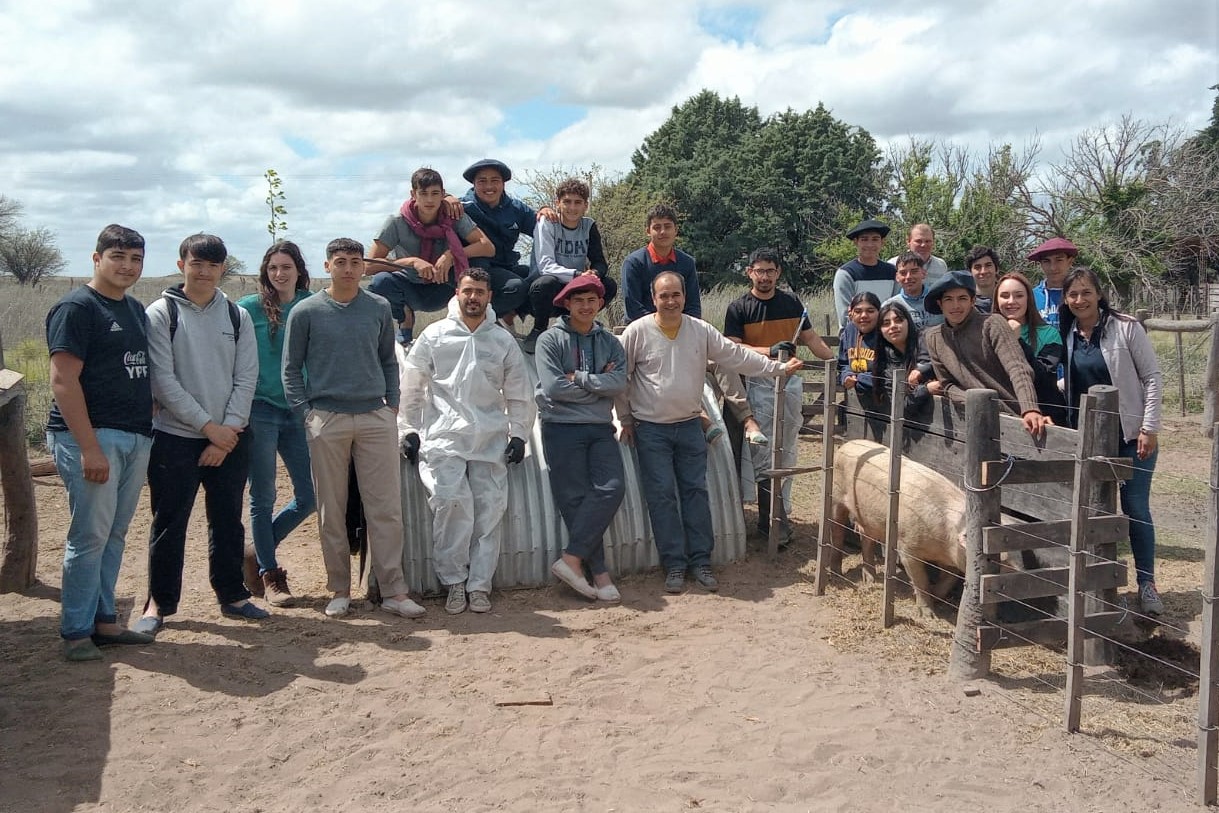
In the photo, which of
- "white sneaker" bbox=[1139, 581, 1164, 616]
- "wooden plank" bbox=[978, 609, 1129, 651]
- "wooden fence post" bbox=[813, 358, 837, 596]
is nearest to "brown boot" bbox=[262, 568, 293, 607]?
"wooden fence post" bbox=[813, 358, 837, 596]

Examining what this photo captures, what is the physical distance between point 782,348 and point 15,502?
5.38 metres

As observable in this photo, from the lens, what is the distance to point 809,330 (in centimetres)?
726

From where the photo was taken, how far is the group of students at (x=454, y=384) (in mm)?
5086

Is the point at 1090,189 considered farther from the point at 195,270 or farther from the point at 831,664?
the point at 195,270

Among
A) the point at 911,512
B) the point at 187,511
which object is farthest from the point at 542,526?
the point at 911,512

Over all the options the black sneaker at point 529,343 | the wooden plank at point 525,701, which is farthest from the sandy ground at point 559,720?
the black sneaker at point 529,343

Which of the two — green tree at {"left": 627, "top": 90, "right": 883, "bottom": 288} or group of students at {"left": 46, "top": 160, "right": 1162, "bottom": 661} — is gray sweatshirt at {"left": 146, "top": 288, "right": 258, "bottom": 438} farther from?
green tree at {"left": 627, "top": 90, "right": 883, "bottom": 288}

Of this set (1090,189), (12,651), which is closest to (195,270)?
(12,651)

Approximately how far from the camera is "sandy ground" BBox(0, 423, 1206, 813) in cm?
393

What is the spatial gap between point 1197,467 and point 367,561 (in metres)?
8.68

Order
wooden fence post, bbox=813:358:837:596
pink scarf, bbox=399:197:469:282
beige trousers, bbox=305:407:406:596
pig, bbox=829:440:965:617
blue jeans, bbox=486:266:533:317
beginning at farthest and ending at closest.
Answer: blue jeans, bbox=486:266:533:317 < pink scarf, bbox=399:197:469:282 < wooden fence post, bbox=813:358:837:596 < pig, bbox=829:440:965:617 < beige trousers, bbox=305:407:406:596

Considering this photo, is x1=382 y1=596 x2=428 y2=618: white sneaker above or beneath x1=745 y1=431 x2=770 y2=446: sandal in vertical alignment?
beneath

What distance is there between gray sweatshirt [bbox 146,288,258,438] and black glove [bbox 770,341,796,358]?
11.5ft

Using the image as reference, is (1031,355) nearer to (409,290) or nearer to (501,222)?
(501,222)
